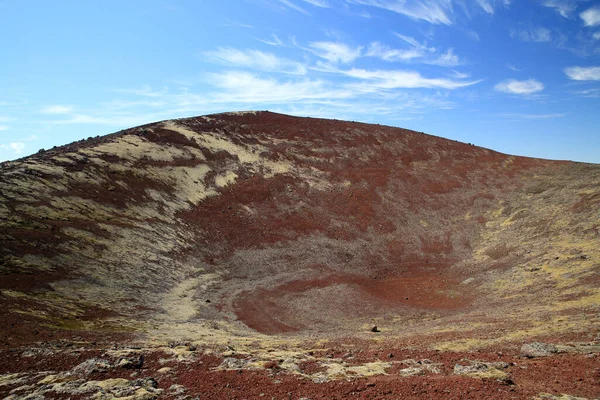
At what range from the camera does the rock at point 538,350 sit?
13.0m

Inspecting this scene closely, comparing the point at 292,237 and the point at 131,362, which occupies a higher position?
the point at 292,237

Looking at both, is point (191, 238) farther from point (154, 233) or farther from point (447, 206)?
point (447, 206)

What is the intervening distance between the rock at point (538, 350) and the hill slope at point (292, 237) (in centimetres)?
304

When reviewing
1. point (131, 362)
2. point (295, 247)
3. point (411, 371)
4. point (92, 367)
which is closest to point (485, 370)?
point (411, 371)

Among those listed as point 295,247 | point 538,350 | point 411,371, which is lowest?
point 411,371

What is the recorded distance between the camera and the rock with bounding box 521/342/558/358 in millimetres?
12992

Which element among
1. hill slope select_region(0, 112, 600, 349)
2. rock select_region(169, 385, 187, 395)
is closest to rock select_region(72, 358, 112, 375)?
rock select_region(169, 385, 187, 395)

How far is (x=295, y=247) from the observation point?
3988cm

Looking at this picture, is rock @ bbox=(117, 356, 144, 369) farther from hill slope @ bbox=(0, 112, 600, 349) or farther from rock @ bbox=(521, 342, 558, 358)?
rock @ bbox=(521, 342, 558, 358)

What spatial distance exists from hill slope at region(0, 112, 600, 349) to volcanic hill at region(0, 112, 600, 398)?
0.67 ft

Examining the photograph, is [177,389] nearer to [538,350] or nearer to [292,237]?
[538,350]

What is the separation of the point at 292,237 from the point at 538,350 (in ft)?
98.2

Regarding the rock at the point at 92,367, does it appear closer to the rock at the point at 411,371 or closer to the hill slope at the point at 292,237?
the hill slope at the point at 292,237

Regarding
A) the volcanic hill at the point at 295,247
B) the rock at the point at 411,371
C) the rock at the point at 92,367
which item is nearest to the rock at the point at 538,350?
the volcanic hill at the point at 295,247
